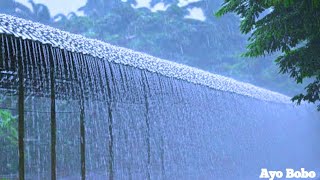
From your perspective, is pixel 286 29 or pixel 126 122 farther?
pixel 126 122

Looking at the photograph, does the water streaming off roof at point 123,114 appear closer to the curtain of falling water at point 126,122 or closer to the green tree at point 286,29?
the curtain of falling water at point 126,122

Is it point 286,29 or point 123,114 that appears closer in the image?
point 286,29

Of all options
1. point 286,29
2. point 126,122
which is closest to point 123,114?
point 126,122

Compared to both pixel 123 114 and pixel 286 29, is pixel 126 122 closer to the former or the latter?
pixel 123 114

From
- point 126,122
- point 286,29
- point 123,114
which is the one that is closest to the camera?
point 286,29

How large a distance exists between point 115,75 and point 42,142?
692 cm

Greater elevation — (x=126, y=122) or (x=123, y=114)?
(x=123, y=114)

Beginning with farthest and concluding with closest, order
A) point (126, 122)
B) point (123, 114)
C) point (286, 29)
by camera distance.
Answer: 1. point (126, 122)
2. point (123, 114)
3. point (286, 29)

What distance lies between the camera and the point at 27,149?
47.4 ft

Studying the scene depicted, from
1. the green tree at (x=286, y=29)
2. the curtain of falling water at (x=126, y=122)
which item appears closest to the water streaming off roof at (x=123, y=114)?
the curtain of falling water at (x=126, y=122)

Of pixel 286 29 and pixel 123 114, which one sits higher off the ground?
pixel 123 114

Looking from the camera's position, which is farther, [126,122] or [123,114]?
[126,122]

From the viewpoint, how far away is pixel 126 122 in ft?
49.4

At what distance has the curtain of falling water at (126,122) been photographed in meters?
9.13
